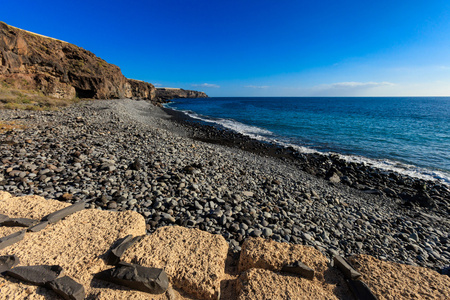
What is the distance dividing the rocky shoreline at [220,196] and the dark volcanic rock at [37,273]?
185 cm

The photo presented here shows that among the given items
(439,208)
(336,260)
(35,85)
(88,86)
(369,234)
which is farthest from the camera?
(88,86)

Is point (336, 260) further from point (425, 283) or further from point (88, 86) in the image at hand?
point (88, 86)

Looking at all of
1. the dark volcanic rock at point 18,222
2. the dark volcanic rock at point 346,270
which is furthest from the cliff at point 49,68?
the dark volcanic rock at point 346,270

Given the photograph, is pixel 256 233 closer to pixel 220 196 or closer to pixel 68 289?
pixel 220 196

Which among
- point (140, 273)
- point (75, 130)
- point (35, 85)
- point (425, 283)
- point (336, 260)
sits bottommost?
point (425, 283)

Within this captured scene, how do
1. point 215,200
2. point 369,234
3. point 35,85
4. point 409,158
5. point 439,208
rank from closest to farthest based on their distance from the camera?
point 369,234 → point 215,200 → point 439,208 → point 409,158 → point 35,85

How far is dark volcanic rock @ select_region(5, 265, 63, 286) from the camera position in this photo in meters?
2.67

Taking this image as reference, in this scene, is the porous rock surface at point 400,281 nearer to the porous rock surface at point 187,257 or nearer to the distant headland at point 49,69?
the porous rock surface at point 187,257

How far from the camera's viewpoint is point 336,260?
3582 millimetres

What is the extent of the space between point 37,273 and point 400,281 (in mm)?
5883

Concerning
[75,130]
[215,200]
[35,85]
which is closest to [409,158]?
[215,200]

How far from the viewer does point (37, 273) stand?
2.76 m

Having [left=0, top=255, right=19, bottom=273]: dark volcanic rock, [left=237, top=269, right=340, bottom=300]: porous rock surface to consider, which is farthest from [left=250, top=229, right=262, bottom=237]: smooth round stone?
[left=0, top=255, right=19, bottom=273]: dark volcanic rock

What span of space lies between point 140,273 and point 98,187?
4.16 meters
